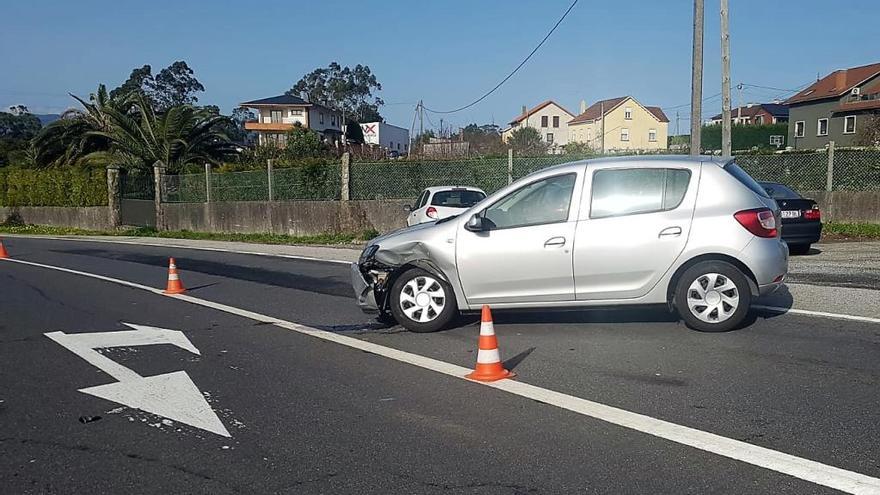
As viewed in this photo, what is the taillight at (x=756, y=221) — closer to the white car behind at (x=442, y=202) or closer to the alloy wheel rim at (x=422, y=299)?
the alloy wheel rim at (x=422, y=299)

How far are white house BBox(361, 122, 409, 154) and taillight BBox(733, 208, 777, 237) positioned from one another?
60.4 metres

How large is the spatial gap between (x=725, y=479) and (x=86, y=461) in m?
3.54

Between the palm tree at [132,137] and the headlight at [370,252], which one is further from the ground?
the palm tree at [132,137]

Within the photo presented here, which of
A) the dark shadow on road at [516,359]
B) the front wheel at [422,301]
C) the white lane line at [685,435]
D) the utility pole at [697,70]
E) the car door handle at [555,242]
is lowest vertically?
the white lane line at [685,435]

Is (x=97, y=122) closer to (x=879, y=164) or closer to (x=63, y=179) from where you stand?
(x=63, y=179)

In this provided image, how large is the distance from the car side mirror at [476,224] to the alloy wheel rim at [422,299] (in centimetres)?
65

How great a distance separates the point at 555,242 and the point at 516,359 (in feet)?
4.21

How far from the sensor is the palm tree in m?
34.6

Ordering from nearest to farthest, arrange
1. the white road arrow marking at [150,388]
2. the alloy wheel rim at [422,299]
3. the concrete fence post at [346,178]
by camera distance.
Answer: the white road arrow marking at [150,388], the alloy wheel rim at [422,299], the concrete fence post at [346,178]

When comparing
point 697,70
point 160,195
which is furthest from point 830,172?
point 160,195

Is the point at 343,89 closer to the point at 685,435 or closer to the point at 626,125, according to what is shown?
the point at 626,125

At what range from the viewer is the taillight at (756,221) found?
6.85 metres

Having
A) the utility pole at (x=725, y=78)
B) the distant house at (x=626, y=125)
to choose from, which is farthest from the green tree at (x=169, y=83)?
the utility pole at (x=725, y=78)

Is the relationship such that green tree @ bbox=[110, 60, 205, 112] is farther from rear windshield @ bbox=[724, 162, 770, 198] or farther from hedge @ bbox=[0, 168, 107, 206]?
rear windshield @ bbox=[724, 162, 770, 198]
